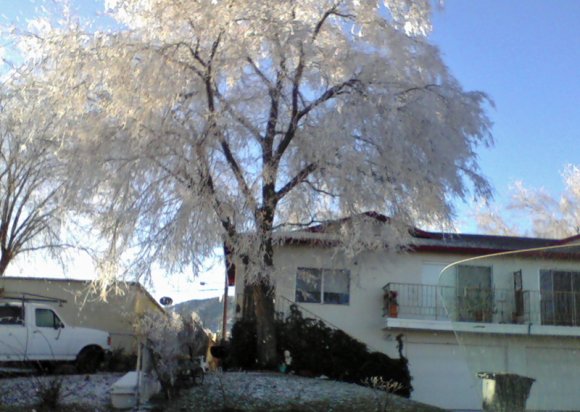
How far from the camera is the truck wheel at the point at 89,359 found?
1811 cm

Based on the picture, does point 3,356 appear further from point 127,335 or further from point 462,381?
point 462,381

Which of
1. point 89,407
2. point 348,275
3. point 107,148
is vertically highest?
point 107,148

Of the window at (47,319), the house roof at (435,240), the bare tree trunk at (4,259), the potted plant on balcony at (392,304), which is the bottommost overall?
the window at (47,319)

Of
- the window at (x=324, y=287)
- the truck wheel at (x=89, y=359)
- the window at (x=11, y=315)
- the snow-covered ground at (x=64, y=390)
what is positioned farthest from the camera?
the window at (x=324, y=287)

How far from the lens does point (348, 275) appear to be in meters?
22.0

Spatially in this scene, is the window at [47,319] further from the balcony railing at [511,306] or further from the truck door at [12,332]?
the balcony railing at [511,306]

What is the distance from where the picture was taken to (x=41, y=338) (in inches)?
680

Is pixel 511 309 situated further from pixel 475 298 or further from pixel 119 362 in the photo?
pixel 119 362

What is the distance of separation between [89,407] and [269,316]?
5726 mm

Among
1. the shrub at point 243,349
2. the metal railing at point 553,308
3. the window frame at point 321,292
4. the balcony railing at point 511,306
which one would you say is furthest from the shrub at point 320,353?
the metal railing at point 553,308

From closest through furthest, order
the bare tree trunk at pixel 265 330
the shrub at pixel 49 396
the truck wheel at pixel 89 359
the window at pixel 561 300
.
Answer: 1. the window at pixel 561 300
2. the shrub at pixel 49 396
3. the bare tree trunk at pixel 265 330
4. the truck wheel at pixel 89 359

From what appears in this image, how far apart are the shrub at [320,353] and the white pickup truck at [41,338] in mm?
3411

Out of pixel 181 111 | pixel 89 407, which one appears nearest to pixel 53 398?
pixel 89 407

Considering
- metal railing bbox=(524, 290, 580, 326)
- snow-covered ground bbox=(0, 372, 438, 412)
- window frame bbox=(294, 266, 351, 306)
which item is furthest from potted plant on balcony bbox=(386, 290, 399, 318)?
metal railing bbox=(524, 290, 580, 326)
